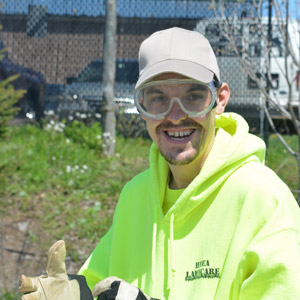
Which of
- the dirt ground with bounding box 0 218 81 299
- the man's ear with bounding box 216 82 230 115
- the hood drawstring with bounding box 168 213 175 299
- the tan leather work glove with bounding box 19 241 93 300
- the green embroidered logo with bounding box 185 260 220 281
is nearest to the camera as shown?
the tan leather work glove with bounding box 19 241 93 300

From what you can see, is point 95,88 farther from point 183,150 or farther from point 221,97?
point 183,150

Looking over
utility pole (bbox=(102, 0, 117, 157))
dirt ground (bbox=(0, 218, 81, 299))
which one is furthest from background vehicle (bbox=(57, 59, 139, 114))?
dirt ground (bbox=(0, 218, 81, 299))

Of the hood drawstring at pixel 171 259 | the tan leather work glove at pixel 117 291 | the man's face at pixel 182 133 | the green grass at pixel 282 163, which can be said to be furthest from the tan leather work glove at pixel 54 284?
the green grass at pixel 282 163

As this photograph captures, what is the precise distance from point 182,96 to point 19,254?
140 inches

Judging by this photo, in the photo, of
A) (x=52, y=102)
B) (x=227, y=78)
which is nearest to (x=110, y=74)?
(x=52, y=102)

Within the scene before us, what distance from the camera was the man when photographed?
5.65ft

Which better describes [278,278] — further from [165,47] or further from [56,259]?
[165,47]

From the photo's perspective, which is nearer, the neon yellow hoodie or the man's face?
the neon yellow hoodie

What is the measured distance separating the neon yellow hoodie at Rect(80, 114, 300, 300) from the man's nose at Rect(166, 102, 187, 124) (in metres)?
0.18

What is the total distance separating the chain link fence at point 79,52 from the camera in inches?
279

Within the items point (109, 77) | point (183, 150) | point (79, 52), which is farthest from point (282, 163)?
point (183, 150)

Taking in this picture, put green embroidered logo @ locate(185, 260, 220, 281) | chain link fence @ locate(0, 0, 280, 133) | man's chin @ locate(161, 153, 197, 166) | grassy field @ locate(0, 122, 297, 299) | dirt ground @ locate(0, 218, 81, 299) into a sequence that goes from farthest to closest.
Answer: chain link fence @ locate(0, 0, 280, 133)
grassy field @ locate(0, 122, 297, 299)
dirt ground @ locate(0, 218, 81, 299)
man's chin @ locate(161, 153, 197, 166)
green embroidered logo @ locate(185, 260, 220, 281)

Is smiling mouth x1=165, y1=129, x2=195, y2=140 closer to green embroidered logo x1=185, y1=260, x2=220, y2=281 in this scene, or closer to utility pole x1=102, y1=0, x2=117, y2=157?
green embroidered logo x1=185, y1=260, x2=220, y2=281

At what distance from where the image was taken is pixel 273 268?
5.43 ft
